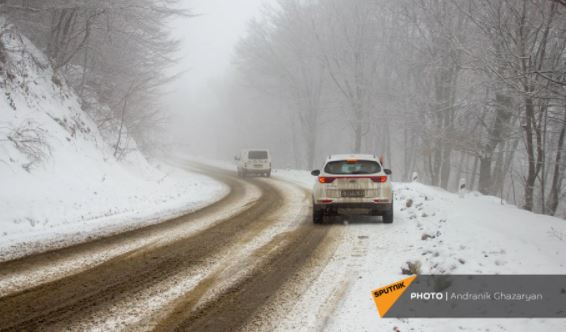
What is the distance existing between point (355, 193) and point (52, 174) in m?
8.24

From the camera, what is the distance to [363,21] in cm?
2894

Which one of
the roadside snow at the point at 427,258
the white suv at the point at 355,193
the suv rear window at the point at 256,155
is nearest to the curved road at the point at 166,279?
the roadside snow at the point at 427,258

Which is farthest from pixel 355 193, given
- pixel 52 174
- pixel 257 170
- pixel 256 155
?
pixel 256 155

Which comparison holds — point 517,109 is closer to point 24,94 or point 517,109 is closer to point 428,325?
point 428,325

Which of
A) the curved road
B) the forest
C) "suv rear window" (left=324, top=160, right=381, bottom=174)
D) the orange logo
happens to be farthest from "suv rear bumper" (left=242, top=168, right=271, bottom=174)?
A: the orange logo

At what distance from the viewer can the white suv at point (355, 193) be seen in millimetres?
10125

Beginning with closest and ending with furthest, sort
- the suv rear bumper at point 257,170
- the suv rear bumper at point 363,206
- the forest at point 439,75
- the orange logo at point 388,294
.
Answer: the orange logo at point 388,294, the suv rear bumper at point 363,206, the forest at point 439,75, the suv rear bumper at point 257,170

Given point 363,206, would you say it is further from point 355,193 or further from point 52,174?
point 52,174

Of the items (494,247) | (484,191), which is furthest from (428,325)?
(484,191)

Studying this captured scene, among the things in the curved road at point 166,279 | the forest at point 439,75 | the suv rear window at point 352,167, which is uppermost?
the forest at point 439,75

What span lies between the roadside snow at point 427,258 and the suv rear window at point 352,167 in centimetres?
129

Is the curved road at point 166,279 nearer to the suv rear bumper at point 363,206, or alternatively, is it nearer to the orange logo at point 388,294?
the suv rear bumper at point 363,206

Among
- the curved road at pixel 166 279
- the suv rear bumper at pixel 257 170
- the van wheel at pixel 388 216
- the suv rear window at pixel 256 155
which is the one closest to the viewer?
the curved road at pixel 166 279

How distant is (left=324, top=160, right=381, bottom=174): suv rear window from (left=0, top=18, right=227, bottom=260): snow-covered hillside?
4.55 meters
